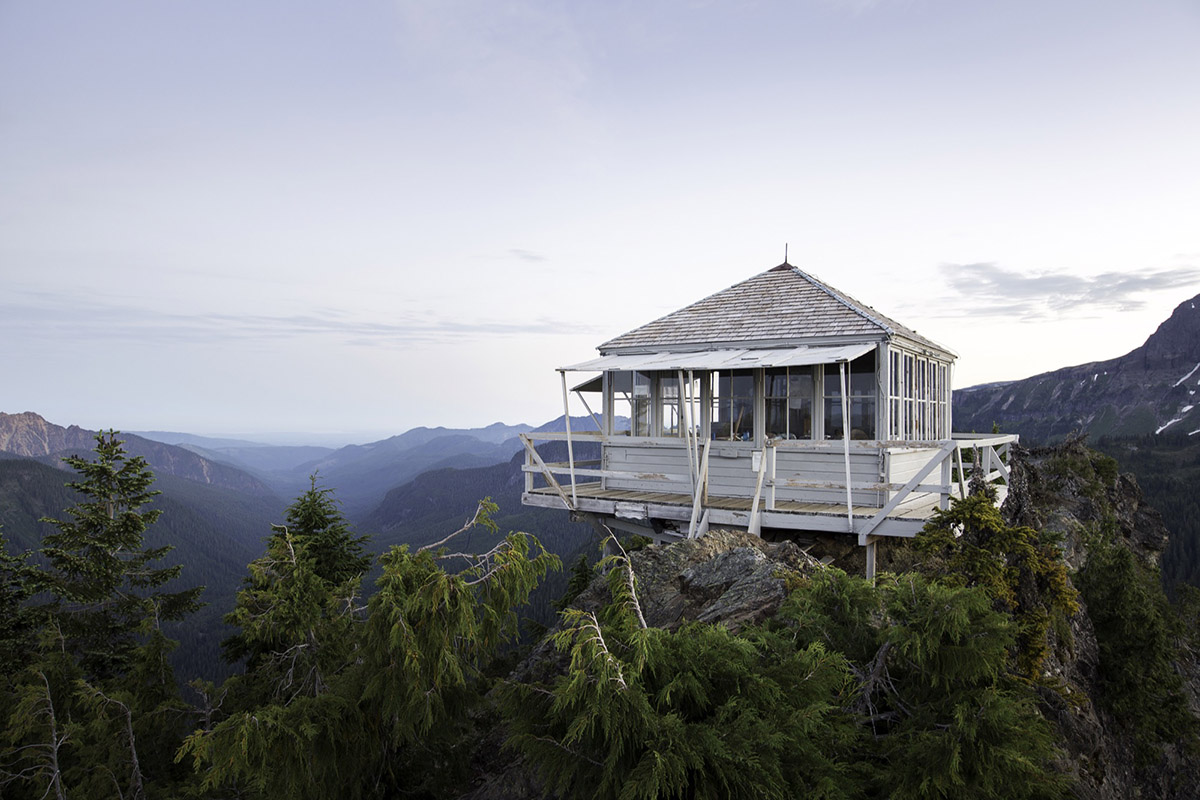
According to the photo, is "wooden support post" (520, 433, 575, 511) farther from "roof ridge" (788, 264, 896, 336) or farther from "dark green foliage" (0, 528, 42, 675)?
"dark green foliage" (0, 528, 42, 675)

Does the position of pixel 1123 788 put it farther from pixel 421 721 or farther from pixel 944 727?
pixel 421 721

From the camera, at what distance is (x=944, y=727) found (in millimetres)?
4055

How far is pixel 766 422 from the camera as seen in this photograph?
13789 mm

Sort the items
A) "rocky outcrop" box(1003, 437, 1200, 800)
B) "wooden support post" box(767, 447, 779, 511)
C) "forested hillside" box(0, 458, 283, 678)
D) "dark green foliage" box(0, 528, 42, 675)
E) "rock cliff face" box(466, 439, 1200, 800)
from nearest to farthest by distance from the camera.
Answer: "rock cliff face" box(466, 439, 1200, 800) → "rocky outcrop" box(1003, 437, 1200, 800) → "wooden support post" box(767, 447, 779, 511) → "dark green foliage" box(0, 528, 42, 675) → "forested hillside" box(0, 458, 283, 678)

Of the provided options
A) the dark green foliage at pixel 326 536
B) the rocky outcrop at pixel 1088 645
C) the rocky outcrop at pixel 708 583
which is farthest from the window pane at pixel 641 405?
the rocky outcrop at pixel 1088 645

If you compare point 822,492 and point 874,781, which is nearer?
point 874,781

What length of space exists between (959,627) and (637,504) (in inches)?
366

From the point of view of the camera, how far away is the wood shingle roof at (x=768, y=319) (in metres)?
12.9

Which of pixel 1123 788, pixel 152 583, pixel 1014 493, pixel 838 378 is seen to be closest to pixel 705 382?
pixel 838 378

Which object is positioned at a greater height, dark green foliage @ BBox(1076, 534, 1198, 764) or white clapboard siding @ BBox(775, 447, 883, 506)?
white clapboard siding @ BBox(775, 447, 883, 506)

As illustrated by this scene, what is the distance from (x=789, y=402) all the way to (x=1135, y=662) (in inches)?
332

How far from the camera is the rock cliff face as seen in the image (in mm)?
5906

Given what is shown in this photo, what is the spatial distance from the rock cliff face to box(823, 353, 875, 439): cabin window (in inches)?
94.5

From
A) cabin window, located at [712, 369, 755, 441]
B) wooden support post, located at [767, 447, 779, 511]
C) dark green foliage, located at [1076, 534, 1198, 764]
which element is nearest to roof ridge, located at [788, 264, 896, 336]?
cabin window, located at [712, 369, 755, 441]
